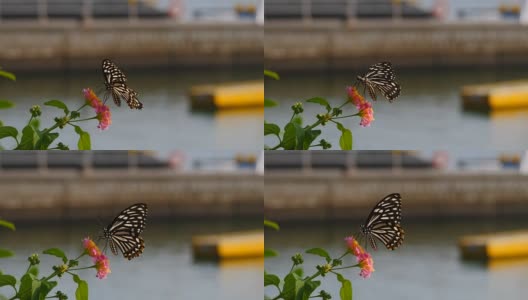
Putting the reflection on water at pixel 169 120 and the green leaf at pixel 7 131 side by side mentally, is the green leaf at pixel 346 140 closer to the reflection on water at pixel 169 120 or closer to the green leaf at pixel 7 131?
the reflection on water at pixel 169 120

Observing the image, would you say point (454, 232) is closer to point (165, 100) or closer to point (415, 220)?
point (415, 220)

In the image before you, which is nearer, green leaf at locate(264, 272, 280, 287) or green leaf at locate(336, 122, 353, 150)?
green leaf at locate(264, 272, 280, 287)

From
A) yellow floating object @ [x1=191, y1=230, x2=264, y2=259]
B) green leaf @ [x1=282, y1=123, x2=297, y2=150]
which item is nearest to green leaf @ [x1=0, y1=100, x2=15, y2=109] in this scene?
yellow floating object @ [x1=191, y1=230, x2=264, y2=259]

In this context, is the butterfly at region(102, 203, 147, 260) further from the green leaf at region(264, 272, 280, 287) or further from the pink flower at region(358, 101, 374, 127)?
the pink flower at region(358, 101, 374, 127)

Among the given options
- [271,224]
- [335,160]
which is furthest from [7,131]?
[335,160]

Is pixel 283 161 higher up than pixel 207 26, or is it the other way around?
pixel 207 26

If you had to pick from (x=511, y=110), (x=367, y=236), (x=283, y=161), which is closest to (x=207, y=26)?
(x=283, y=161)
